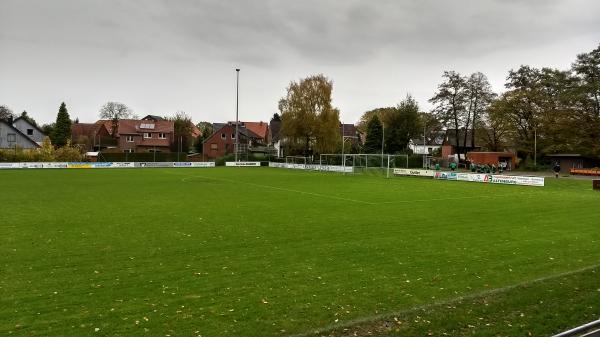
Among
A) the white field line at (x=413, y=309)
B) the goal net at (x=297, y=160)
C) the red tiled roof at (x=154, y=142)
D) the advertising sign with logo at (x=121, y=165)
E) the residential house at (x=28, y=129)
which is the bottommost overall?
the white field line at (x=413, y=309)

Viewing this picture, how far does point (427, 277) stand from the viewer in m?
8.70

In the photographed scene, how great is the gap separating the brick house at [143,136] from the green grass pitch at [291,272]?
72.3 m

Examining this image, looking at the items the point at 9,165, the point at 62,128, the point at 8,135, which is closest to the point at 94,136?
the point at 62,128

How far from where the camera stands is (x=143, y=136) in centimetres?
8800

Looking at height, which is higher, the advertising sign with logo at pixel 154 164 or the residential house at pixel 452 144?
the residential house at pixel 452 144

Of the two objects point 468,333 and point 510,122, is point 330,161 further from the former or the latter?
point 468,333

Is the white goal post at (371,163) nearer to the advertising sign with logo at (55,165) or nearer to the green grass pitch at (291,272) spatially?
the green grass pitch at (291,272)

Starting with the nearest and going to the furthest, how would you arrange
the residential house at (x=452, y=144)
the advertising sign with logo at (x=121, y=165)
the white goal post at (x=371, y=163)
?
the white goal post at (x=371, y=163), the advertising sign with logo at (x=121, y=165), the residential house at (x=452, y=144)

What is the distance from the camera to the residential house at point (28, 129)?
3334 inches

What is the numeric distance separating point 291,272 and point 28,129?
93985 mm

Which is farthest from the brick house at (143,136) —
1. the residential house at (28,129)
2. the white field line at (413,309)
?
the white field line at (413,309)

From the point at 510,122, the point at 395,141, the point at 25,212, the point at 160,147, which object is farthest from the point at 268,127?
the point at 25,212

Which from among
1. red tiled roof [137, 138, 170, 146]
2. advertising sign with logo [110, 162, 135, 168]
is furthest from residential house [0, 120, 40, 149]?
advertising sign with logo [110, 162, 135, 168]

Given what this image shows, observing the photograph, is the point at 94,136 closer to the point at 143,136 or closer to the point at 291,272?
the point at 143,136
